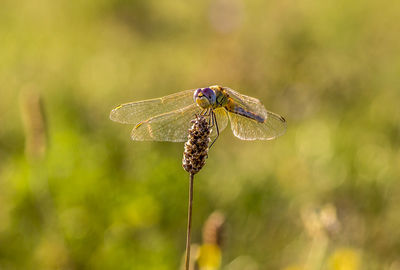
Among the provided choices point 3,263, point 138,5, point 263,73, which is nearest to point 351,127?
point 263,73

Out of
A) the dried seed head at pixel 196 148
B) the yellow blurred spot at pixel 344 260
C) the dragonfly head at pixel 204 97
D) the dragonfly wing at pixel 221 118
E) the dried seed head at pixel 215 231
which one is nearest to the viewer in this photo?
the dried seed head at pixel 196 148

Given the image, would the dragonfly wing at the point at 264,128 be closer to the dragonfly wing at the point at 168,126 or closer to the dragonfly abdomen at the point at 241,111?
the dragonfly abdomen at the point at 241,111

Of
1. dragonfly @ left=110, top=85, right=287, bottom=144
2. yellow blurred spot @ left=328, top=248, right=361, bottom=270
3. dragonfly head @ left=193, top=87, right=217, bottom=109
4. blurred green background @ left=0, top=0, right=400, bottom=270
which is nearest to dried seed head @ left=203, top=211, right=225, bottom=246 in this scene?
blurred green background @ left=0, top=0, right=400, bottom=270

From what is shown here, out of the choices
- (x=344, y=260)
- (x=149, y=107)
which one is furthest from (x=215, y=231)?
(x=344, y=260)

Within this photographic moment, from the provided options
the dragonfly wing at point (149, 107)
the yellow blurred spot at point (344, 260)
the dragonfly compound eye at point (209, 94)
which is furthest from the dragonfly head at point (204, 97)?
the yellow blurred spot at point (344, 260)

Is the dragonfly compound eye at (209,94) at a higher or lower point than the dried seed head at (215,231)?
higher

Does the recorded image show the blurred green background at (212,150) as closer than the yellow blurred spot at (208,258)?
No
